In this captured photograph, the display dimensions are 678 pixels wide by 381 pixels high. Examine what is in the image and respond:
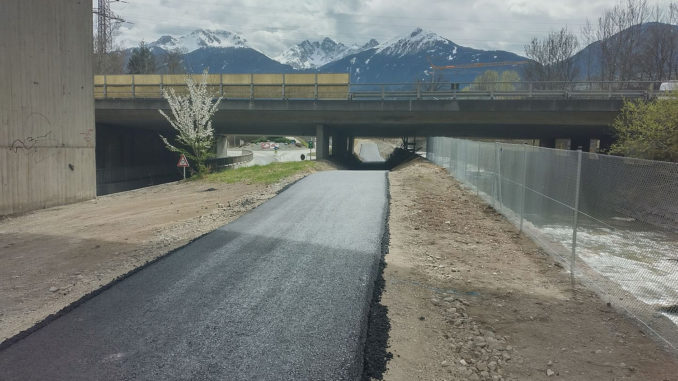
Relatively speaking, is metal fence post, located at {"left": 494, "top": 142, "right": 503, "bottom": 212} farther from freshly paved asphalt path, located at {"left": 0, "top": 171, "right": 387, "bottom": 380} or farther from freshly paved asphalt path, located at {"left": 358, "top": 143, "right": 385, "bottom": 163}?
freshly paved asphalt path, located at {"left": 358, "top": 143, "right": 385, "bottom": 163}

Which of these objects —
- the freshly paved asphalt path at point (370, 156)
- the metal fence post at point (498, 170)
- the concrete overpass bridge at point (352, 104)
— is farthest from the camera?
the freshly paved asphalt path at point (370, 156)

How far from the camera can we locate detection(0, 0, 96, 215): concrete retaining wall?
51.2 feet

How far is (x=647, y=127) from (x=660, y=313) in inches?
811

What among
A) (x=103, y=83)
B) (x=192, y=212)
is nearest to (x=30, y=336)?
(x=192, y=212)

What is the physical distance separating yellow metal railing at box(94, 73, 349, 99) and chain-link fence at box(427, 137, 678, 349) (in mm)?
22259

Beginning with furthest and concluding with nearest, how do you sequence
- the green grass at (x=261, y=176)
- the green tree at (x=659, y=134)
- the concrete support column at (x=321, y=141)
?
the concrete support column at (x=321, y=141)
the green grass at (x=261, y=176)
the green tree at (x=659, y=134)

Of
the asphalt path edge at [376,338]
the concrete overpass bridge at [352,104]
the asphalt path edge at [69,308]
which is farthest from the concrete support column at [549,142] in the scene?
the asphalt path edge at [69,308]

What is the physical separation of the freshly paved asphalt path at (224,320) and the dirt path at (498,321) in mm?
651

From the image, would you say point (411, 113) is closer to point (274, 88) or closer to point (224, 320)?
point (274, 88)

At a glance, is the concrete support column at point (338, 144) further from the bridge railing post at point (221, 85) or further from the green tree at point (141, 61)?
the green tree at point (141, 61)

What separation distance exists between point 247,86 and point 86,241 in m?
23.6

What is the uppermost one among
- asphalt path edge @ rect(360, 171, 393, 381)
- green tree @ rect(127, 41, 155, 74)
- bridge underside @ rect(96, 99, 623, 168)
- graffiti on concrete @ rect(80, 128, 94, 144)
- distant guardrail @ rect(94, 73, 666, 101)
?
green tree @ rect(127, 41, 155, 74)

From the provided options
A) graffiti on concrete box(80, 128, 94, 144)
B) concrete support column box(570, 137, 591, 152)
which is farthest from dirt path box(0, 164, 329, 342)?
concrete support column box(570, 137, 591, 152)

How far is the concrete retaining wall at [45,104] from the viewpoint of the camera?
15.6m
